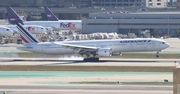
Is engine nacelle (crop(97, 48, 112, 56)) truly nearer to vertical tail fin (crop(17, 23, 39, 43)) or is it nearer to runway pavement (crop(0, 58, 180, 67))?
runway pavement (crop(0, 58, 180, 67))

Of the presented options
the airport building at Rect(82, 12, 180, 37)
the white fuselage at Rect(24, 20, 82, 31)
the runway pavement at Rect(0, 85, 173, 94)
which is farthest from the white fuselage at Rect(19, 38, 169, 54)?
the white fuselage at Rect(24, 20, 82, 31)

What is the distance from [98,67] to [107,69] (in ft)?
7.89

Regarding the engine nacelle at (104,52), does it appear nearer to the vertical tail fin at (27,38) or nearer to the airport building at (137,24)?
the vertical tail fin at (27,38)

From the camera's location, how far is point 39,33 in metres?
148

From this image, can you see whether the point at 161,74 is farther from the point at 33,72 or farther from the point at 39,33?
the point at 39,33

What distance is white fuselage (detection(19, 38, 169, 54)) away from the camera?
3078 inches

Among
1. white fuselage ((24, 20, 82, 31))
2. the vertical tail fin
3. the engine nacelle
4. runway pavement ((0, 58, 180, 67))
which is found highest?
the vertical tail fin

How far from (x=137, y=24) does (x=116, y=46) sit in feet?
229

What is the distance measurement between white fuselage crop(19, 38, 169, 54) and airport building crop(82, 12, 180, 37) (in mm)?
66436

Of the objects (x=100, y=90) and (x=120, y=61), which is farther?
(x=120, y=61)

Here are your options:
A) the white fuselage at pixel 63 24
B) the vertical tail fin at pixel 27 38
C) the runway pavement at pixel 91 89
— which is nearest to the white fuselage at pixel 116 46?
the vertical tail fin at pixel 27 38

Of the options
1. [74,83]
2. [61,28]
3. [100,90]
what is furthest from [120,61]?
[61,28]

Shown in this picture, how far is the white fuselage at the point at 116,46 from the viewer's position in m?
78.2

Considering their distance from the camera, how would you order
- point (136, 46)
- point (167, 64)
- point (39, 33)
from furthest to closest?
point (39, 33) → point (136, 46) → point (167, 64)
